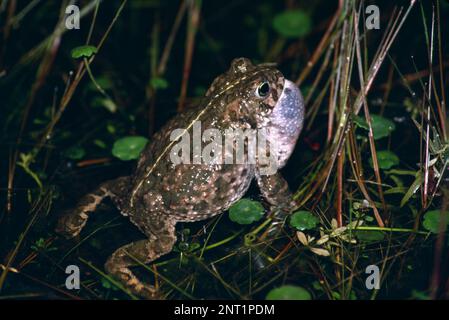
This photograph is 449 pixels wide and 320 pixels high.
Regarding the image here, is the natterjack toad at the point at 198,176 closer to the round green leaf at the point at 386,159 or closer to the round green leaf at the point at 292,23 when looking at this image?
the round green leaf at the point at 386,159

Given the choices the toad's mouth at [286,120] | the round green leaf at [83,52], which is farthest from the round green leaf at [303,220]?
the round green leaf at [83,52]

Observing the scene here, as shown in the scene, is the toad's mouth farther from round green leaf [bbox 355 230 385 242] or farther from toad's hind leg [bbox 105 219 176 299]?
toad's hind leg [bbox 105 219 176 299]

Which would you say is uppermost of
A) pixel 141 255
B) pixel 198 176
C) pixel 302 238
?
pixel 198 176

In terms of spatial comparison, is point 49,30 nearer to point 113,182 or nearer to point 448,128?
point 113,182

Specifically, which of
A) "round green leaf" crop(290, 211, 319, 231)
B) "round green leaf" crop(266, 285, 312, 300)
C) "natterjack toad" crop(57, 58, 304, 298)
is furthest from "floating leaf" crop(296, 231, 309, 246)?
"round green leaf" crop(266, 285, 312, 300)

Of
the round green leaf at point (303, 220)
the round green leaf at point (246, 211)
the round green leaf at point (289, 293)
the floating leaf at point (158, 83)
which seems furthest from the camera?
the floating leaf at point (158, 83)

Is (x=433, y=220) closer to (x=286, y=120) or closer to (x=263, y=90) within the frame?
(x=286, y=120)

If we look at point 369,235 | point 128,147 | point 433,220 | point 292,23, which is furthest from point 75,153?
point 433,220
